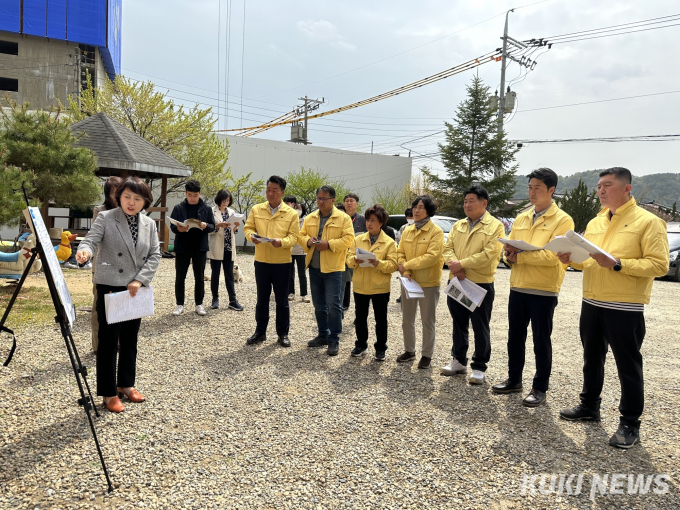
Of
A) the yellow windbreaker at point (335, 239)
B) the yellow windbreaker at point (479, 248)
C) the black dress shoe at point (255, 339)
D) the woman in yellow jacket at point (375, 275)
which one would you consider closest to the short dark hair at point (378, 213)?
the woman in yellow jacket at point (375, 275)

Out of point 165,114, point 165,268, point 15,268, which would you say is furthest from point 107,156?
point 165,114

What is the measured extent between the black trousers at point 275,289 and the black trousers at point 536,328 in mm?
2637

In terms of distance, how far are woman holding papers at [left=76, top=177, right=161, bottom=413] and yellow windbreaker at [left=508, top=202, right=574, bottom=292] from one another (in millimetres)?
3003

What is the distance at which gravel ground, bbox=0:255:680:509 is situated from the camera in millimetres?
2789

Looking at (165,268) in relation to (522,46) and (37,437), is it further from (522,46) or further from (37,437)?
(522,46)

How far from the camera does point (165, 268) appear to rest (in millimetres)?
13273

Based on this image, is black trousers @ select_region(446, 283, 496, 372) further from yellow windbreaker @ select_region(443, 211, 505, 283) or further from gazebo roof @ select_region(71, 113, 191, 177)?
gazebo roof @ select_region(71, 113, 191, 177)

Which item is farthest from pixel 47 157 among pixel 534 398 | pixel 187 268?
pixel 534 398

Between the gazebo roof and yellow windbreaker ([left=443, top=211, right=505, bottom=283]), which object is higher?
the gazebo roof

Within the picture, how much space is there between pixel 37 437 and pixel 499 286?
35.5 feet

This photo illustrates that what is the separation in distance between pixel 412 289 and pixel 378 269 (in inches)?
18.5

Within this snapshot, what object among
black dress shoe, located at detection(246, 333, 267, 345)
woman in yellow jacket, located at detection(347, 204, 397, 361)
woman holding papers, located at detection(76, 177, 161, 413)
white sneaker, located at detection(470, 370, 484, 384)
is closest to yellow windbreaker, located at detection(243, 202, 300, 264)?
woman in yellow jacket, located at detection(347, 204, 397, 361)

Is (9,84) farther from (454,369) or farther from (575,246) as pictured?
(575,246)

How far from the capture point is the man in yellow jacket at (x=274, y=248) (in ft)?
19.0
